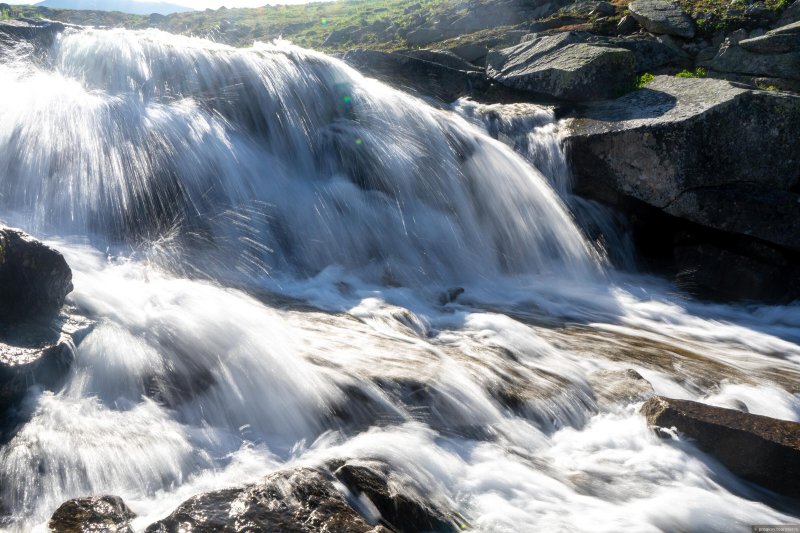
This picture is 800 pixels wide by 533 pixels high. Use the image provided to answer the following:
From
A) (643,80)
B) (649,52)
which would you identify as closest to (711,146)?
(643,80)

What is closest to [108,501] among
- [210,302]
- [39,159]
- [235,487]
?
[235,487]

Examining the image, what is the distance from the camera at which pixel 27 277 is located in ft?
14.7

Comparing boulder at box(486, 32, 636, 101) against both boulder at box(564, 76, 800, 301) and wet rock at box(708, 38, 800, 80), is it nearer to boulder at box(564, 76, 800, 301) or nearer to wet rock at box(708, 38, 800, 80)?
boulder at box(564, 76, 800, 301)

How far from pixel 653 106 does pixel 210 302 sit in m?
6.73

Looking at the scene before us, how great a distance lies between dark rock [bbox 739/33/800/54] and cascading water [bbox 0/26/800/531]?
465 centimetres

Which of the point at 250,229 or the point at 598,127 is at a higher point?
the point at 598,127

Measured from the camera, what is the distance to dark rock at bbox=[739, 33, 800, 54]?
460 inches

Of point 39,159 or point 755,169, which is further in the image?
point 755,169

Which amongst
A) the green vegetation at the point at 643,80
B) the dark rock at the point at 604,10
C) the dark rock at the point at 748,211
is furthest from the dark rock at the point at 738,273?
the dark rock at the point at 604,10

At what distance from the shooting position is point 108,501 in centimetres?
313

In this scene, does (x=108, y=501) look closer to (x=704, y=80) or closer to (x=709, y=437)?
(x=709, y=437)

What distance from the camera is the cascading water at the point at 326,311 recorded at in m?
3.83

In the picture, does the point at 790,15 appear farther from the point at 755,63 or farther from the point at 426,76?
the point at 426,76

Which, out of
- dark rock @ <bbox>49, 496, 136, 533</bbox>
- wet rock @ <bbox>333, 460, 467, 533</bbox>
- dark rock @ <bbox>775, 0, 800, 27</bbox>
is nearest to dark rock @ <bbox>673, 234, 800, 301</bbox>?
wet rock @ <bbox>333, 460, 467, 533</bbox>
